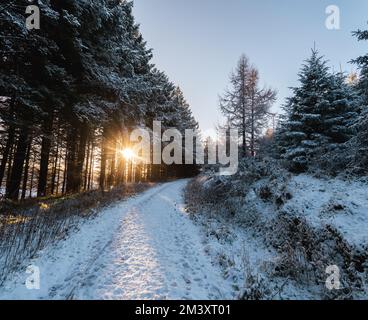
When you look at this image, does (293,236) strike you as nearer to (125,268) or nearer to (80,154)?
(125,268)

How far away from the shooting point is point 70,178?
58.7ft

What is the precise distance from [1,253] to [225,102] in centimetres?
1975

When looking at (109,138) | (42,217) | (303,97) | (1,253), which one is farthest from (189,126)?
(1,253)

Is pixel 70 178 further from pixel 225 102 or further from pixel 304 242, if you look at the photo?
pixel 304 242

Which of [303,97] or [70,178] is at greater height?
[303,97]

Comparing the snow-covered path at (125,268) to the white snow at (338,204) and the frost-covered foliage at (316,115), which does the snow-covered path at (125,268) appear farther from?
the frost-covered foliage at (316,115)

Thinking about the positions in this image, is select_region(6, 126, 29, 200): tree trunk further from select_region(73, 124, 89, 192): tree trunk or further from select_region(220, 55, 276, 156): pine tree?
select_region(220, 55, 276, 156): pine tree

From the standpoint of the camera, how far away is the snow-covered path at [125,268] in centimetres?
428

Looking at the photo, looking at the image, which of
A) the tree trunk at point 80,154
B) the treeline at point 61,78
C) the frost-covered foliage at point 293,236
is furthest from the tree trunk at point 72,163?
the frost-covered foliage at point 293,236

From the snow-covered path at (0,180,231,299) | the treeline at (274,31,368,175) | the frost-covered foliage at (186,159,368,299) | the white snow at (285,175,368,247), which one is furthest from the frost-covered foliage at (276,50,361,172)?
the snow-covered path at (0,180,231,299)

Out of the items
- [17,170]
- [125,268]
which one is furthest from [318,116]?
[17,170]

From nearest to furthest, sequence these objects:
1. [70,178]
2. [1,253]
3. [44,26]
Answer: [1,253] → [44,26] → [70,178]
